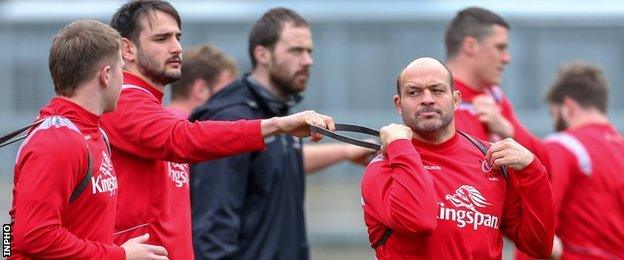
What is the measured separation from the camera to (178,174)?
20.4 feet

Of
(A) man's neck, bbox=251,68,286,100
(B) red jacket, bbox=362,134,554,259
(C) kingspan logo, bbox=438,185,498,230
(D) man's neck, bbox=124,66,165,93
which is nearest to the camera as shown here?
(B) red jacket, bbox=362,134,554,259

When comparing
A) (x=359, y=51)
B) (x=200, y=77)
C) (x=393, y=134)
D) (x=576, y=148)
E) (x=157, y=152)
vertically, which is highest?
(x=393, y=134)

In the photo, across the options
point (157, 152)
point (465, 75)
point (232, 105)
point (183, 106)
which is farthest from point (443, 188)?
point (183, 106)

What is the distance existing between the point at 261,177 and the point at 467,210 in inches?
85.5

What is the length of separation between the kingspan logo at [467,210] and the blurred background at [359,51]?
7526 mm

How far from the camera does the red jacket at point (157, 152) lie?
577 centimetres

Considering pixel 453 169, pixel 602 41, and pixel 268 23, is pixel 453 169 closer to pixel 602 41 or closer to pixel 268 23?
pixel 268 23

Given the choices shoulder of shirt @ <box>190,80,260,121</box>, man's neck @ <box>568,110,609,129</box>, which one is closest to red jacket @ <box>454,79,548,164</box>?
man's neck @ <box>568,110,609,129</box>

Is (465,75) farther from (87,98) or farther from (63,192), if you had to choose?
(63,192)

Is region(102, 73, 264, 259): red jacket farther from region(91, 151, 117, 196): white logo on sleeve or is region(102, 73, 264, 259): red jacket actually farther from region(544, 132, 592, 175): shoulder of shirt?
region(544, 132, 592, 175): shoulder of shirt

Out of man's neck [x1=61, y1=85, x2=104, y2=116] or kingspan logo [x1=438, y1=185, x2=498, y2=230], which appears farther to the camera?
kingspan logo [x1=438, y1=185, x2=498, y2=230]

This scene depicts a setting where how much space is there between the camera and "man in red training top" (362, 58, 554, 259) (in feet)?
18.1

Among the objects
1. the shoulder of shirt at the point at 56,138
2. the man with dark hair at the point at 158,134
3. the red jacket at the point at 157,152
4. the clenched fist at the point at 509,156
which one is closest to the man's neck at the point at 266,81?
the man with dark hair at the point at 158,134

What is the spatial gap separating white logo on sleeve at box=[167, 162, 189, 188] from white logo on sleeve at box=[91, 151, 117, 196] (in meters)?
0.67
